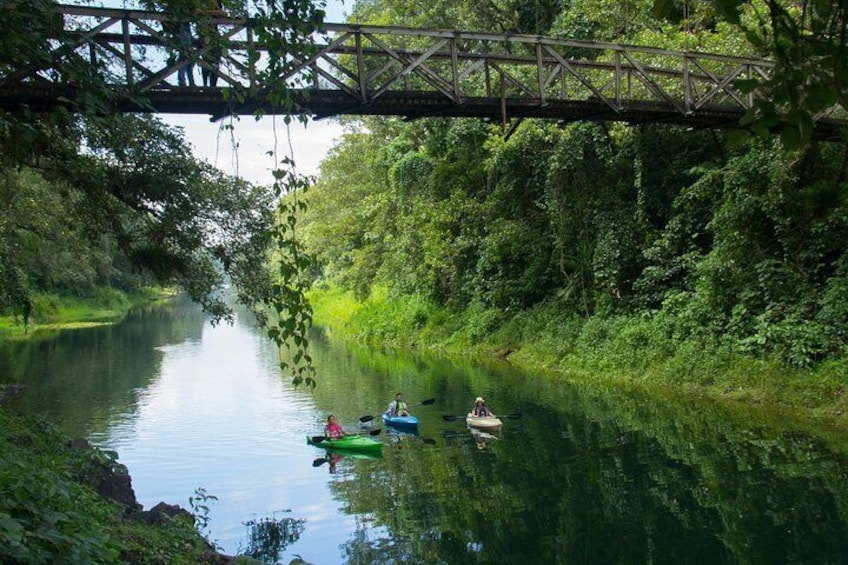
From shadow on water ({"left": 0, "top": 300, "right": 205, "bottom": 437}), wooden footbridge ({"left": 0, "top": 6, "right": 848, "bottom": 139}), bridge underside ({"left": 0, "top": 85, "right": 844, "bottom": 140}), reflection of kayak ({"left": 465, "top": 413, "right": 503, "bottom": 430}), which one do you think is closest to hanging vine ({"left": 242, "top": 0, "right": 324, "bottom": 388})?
wooden footbridge ({"left": 0, "top": 6, "right": 848, "bottom": 139})

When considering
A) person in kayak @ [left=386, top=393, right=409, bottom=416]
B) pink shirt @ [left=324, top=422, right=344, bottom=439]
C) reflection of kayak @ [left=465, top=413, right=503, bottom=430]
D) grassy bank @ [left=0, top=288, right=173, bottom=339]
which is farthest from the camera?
grassy bank @ [left=0, top=288, right=173, bottom=339]

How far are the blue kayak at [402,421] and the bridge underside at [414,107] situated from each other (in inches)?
314

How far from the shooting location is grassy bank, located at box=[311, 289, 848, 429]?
1802cm

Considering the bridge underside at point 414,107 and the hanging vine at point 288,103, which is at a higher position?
the bridge underside at point 414,107

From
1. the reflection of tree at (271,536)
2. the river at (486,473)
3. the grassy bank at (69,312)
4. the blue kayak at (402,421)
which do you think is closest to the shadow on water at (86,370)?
the river at (486,473)

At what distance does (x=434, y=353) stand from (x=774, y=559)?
24.6 meters

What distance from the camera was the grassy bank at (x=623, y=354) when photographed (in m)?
18.0

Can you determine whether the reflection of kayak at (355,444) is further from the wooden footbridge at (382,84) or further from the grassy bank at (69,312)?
the grassy bank at (69,312)

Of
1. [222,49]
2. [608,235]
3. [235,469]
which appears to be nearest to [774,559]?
[222,49]

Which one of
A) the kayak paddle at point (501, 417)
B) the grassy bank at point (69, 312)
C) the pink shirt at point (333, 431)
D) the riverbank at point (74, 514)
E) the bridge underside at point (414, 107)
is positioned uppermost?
the bridge underside at point (414, 107)

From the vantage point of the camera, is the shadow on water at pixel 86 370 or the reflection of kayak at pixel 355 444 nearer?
the reflection of kayak at pixel 355 444

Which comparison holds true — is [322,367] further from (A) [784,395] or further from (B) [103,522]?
(B) [103,522]

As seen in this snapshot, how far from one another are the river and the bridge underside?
6507mm

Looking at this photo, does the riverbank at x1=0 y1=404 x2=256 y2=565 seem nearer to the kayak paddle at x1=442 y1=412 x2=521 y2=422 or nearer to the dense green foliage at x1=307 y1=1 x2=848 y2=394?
the dense green foliage at x1=307 y1=1 x2=848 y2=394
